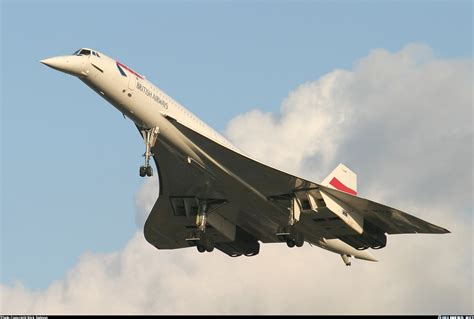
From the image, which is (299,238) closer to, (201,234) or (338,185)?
(338,185)

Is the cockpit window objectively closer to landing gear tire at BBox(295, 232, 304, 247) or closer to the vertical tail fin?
landing gear tire at BBox(295, 232, 304, 247)

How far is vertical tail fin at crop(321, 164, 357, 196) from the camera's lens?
41.0m

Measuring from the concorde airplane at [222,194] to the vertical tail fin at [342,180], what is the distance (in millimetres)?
40

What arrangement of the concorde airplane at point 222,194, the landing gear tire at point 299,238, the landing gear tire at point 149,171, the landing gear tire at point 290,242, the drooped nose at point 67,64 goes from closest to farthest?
the drooped nose at point 67,64 < the landing gear tire at point 149,171 < the concorde airplane at point 222,194 < the landing gear tire at point 290,242 < the landing gear tire at point 299,238

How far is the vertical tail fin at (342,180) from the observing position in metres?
41.0

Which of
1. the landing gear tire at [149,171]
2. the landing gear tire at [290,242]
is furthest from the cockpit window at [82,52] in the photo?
the landing gear tire at [290,242]

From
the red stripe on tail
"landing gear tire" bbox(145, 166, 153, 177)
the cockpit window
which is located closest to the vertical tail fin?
the red stripe on tail

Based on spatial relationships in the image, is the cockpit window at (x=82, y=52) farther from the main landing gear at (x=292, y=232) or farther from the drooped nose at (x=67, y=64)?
the main landing gear at (x=292, y=232)

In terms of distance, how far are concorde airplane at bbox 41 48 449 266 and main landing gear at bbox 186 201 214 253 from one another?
0.04 m

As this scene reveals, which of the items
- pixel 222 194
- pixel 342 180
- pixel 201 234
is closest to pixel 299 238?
pixel 342 180

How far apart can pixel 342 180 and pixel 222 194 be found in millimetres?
5513

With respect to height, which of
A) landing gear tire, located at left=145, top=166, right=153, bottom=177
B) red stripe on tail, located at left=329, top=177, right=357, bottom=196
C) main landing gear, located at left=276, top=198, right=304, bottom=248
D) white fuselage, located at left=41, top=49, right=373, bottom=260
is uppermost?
red stripe on tail, located at left=329, top=177, right=357, bottom=196

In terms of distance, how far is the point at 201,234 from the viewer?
40.7 m

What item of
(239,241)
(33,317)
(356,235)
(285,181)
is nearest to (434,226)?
(356,235)
